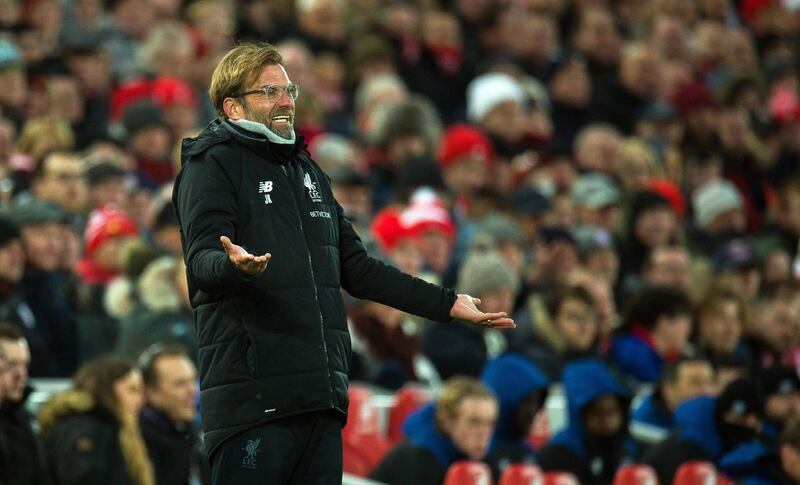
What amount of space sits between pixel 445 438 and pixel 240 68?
131 inches

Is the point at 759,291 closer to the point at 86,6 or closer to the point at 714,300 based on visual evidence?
the point at 714,300

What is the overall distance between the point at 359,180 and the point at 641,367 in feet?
7.04

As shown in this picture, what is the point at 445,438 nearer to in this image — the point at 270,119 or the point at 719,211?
the point at 270,119

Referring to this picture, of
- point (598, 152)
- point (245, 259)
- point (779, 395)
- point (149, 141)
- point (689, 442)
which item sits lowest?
point (689, 442)

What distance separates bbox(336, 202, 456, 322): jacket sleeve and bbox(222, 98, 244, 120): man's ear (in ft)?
1.36

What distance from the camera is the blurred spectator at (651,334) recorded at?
9664 millimetres

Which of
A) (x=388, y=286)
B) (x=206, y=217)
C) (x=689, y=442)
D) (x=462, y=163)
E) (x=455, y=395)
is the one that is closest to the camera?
(x=206, y=217)

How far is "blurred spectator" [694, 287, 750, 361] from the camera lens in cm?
1006

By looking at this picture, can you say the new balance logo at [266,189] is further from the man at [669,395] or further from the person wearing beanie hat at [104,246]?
the person wearing beanie hat at [104,246]

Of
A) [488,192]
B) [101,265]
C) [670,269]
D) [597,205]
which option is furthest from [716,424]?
[597,205]

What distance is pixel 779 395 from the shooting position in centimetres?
870

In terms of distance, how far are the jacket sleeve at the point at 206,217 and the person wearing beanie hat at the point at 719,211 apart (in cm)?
882

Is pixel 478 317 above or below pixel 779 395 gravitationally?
above

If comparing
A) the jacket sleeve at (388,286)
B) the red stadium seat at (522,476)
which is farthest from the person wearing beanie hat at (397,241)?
the jacket sleeve at (388,286)
